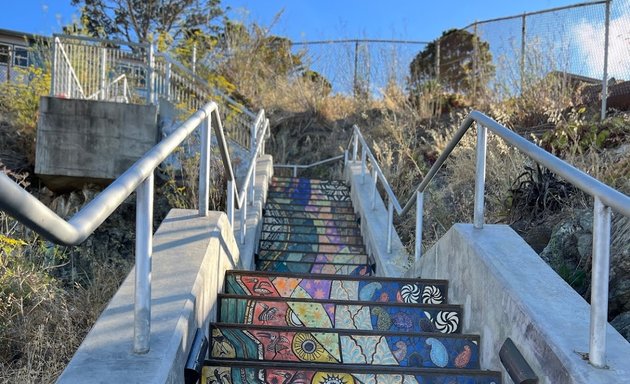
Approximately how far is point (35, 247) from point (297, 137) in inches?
284

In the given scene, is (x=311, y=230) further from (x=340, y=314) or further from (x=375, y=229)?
(x=340, y=314)

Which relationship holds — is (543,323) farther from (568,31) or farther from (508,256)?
(568,31)

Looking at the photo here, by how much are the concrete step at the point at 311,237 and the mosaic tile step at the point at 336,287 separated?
3.17 meters

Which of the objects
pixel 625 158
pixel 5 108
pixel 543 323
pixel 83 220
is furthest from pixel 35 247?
pixel 5 108

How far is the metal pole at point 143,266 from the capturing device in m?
1.71

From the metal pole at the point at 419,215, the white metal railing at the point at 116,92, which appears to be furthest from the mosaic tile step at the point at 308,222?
the white metal railing at the point at 116,92

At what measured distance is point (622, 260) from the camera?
9.55 ft

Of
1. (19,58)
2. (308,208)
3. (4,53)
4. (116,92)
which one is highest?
(4,53)

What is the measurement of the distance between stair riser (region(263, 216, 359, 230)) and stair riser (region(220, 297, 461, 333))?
4.00 metres

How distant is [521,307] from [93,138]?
8302mm

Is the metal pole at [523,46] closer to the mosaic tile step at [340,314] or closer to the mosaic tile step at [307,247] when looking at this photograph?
the mosaic tile step at [307,247]

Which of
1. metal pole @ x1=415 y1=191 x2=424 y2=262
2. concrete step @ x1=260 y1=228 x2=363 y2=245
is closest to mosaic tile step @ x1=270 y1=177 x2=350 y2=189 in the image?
concrete step @ x1=260 y1=228 x2=363 y2=245

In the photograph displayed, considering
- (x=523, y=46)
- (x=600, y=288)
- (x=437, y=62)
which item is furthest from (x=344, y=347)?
(x=437, y=62)

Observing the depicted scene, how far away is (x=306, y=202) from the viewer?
7.70m
